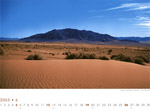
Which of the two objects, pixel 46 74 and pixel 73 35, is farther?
pixel 73 35

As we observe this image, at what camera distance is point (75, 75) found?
380 cm

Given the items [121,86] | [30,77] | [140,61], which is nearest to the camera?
[121,86]
